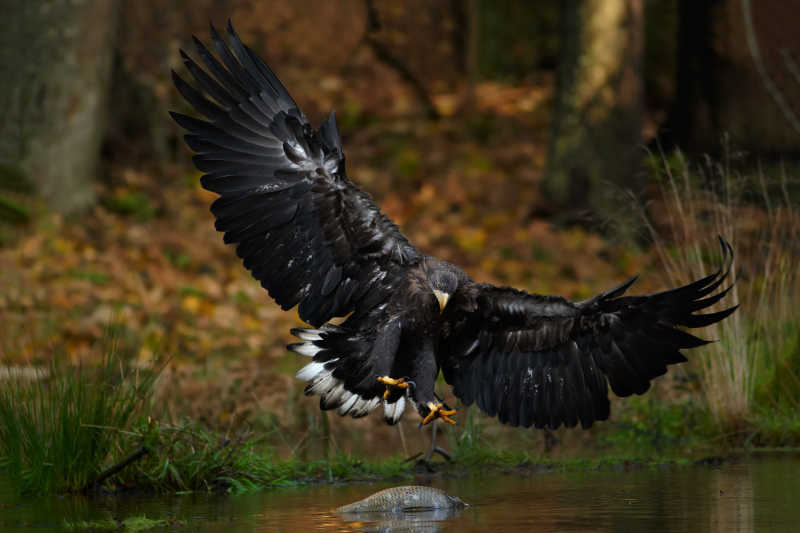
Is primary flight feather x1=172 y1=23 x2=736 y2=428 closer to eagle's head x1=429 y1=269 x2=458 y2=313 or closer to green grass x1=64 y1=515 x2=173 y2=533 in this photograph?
eagle's head x1=429 y1=269 x2=458 y2=313

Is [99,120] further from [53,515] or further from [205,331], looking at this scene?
[53,515]

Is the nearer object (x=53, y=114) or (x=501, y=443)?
(x=501, y=443)

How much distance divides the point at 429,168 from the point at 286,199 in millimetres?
10367

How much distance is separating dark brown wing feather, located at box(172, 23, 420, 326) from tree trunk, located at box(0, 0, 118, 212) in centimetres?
768

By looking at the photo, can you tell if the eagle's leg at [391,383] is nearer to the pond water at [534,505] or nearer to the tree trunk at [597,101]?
the pond water at [534,505]

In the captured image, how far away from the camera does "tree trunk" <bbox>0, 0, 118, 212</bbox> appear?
1438 cm

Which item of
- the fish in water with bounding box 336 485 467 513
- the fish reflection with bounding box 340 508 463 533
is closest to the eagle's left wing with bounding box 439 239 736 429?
the fish in water with bounding box 336 485 467 513

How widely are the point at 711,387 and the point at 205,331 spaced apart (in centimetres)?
587

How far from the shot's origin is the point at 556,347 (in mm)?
7309

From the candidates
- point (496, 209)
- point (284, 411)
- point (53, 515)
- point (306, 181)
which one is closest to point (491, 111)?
point (496, 209)

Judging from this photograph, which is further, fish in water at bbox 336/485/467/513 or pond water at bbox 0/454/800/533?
fish in water at bbox 336/485/467/513

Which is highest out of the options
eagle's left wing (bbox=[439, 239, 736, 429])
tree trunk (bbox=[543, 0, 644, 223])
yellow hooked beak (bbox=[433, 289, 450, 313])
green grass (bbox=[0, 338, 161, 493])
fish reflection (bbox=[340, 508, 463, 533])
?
tree trunk (bbox=[543, 0, 644, 223])

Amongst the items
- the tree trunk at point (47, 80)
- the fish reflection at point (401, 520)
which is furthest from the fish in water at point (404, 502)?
the tree trunk at point (47, 80)

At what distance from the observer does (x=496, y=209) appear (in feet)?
53.5
